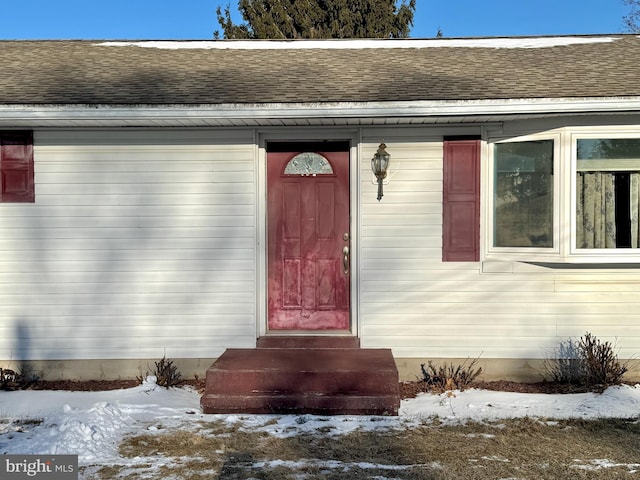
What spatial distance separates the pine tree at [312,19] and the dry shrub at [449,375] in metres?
11.8

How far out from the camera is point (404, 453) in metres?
3.98

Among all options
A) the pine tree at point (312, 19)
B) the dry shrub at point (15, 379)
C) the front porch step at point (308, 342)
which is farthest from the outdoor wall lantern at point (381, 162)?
the pine tree at point (312, 19)

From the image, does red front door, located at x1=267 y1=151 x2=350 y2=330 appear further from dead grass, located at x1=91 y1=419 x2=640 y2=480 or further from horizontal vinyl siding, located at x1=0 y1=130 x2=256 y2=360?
dead grass, located at x1=91 y1=419 x2=640 y2=480

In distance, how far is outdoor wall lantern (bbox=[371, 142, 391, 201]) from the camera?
564 centimetres

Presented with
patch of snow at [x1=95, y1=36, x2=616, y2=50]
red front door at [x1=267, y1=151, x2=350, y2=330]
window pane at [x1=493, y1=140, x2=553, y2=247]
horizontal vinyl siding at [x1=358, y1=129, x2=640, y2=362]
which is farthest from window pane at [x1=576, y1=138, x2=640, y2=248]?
red front door at [x1=267, y1=151, x2=350, y2=330]

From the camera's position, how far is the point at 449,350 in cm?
583

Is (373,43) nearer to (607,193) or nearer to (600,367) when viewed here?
(607,193)

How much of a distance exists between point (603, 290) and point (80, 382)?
5718 millimetres

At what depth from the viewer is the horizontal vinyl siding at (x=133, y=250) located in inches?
231

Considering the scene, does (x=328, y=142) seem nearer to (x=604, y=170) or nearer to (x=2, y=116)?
(x=604, y=170)

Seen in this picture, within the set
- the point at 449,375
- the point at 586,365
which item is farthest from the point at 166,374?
the point at 586,365

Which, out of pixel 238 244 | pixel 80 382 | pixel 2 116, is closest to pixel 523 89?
pixel 238 244

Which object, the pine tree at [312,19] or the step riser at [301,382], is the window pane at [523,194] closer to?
the step riser at [301,382]

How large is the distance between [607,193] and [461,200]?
1441mm
